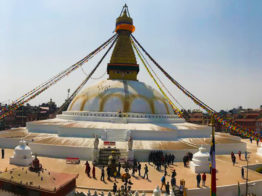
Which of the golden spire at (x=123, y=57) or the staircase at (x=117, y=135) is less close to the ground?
the golden spire at (x=123, y=57)

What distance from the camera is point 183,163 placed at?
45.3ft

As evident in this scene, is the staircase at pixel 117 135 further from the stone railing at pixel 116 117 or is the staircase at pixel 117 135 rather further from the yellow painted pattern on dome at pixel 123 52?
the yellow painted pattern on dome at pixel 123 52

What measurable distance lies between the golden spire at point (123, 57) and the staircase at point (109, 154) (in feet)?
39.2

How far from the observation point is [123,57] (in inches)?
961

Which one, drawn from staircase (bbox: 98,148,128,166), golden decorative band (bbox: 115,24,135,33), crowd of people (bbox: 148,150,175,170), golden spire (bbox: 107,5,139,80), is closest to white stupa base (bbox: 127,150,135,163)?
staircase (bbox: 98,148,128,166)

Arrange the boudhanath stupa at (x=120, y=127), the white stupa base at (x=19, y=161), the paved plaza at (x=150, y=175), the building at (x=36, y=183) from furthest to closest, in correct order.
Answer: the boudhanath stupa at (x=120, y=127)
the white stupa base at (x=19, y=161)
the paved plaza at (x=150, y=175)
the building at (x=36, y=183)

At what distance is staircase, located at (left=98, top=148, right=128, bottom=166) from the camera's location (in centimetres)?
1303

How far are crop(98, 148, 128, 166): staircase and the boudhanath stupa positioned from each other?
0.06 meters

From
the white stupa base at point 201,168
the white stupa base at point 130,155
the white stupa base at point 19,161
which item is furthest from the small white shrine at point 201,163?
the white stupa base at point 19,161

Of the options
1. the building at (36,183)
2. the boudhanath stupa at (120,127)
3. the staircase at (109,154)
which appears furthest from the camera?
the boudhanath stupa at (120,127)

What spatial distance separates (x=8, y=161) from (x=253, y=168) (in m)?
14.6

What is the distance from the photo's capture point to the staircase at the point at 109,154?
13.0 metres

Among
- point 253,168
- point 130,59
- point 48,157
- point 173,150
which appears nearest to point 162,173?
point 173,150

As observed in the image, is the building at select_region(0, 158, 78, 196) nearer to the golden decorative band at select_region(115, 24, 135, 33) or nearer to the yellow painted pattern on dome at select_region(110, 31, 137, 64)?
the yellow painted pattern on dome at select_region(110, 31, 137, 64)
